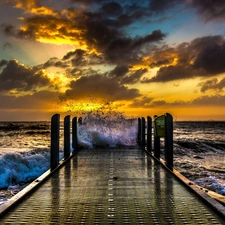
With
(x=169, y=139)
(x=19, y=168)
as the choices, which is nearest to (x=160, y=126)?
(x=169, y=139)

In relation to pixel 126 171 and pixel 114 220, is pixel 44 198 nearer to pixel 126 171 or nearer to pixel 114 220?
pixel 114 220

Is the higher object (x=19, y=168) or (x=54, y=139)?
(x=54, y=139)

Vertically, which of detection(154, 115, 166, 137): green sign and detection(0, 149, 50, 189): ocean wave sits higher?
detection(154, 115, 166, 137): green sign

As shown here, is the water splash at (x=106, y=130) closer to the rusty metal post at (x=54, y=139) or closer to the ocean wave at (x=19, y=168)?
the ocean wave at (x=19, y=168)

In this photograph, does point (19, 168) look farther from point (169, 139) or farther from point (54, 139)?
point (169, 139)

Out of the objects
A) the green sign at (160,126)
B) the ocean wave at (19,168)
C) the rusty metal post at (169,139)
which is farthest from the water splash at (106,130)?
the rusty metal post at (169,139)

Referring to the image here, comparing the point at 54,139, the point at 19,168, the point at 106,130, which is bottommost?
the point at 19,168

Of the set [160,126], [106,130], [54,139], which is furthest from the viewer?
[106,130]

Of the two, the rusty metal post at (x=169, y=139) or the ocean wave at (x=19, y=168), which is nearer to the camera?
the rusty metal post at (x=169, y=139)

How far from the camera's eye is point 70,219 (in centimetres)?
526

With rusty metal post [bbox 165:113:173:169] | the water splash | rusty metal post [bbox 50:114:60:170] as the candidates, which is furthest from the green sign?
the water splash

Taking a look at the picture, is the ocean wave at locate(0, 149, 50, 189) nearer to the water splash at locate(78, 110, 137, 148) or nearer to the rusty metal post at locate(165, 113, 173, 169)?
the water splash at locate(78, 110, 137, 148)

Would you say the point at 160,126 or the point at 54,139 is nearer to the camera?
the point at 54,139

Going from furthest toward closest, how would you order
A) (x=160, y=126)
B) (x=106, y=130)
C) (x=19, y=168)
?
1. (x=106, y=130)
2. (x=19, y=168)
3. (x=160, y=126)
